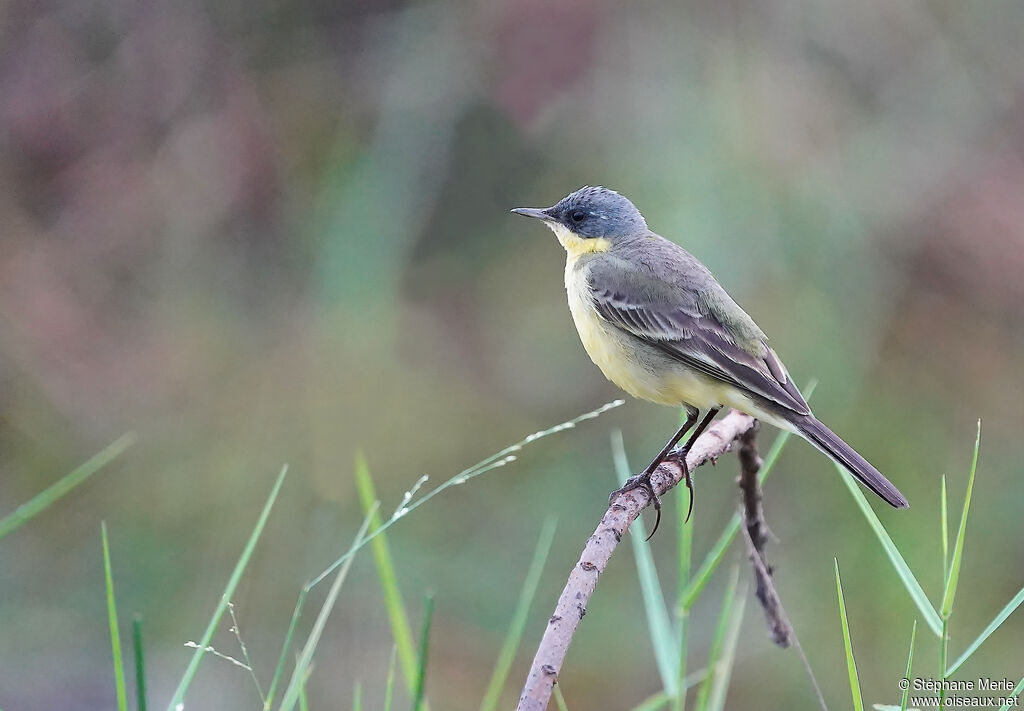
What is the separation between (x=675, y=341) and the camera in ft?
13.1

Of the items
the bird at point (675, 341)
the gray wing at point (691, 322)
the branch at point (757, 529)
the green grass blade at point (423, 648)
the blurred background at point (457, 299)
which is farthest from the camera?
the blurred background at point (457, 299)

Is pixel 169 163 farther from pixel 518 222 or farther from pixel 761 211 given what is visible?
pixel 761 211

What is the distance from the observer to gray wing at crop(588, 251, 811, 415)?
3832mm

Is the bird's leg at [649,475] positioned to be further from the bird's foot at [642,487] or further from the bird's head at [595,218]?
→ the bird's head at [595,218]

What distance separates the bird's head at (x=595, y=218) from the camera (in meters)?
4.61

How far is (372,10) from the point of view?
6.10 metres

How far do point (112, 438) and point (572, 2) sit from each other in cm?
342

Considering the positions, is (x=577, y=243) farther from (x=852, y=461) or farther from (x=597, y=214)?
(x=852, y=461)

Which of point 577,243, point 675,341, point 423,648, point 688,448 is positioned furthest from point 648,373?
point 423,648

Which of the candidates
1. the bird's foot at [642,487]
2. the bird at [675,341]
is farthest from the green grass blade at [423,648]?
the bird at [675,341]

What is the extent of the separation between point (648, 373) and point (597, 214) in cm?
91

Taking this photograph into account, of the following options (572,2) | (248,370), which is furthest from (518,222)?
(248,370)

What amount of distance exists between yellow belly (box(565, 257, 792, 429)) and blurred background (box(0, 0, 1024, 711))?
3.53ft

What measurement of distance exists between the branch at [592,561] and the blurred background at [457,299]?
A: 5.88 feet
